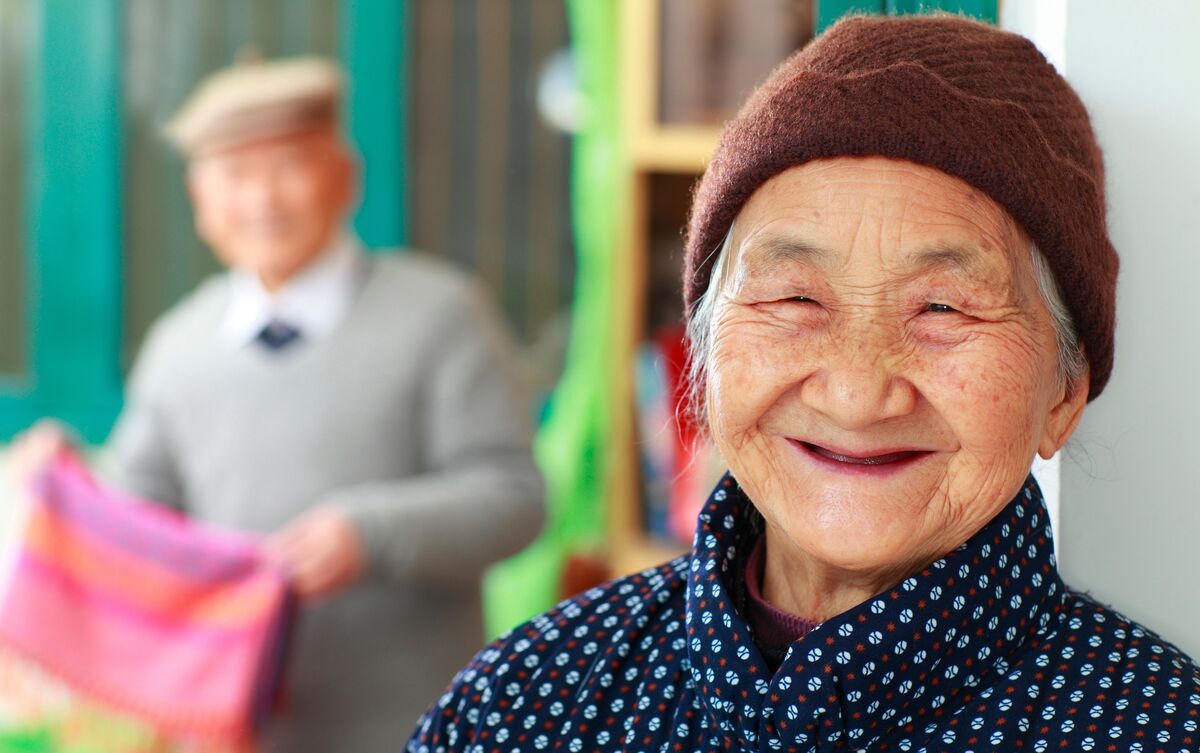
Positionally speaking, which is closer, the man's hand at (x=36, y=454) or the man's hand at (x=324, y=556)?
the man's hand at (x=324, y=556)

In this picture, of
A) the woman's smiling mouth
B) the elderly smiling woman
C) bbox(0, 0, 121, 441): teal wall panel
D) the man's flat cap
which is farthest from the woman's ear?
bbox(0, 0, 121, 441): teal wall panel

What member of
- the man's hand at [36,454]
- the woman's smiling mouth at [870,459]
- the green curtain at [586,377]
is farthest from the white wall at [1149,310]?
the green curtain at [586,377]

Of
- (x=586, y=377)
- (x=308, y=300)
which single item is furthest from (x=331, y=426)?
(x=586, y=377)

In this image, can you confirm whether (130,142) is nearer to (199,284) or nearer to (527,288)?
(199,284)

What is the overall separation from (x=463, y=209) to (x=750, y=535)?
2220mm

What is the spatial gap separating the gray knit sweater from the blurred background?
46 cm

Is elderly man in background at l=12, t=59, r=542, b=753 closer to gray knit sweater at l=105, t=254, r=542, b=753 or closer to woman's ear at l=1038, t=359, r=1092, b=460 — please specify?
gray knit sweater at l=105, t=254, r=542, b=753

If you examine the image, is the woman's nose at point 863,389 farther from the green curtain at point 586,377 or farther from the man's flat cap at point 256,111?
the green curtain at point 586,377

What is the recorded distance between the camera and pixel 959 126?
3.03ft

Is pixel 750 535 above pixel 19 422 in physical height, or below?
above

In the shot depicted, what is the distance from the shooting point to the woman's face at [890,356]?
0.94 metres

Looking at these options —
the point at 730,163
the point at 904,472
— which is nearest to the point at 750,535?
the point at 904,472

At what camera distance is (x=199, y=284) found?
3.37m

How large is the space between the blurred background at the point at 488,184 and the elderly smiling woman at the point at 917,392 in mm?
1387
